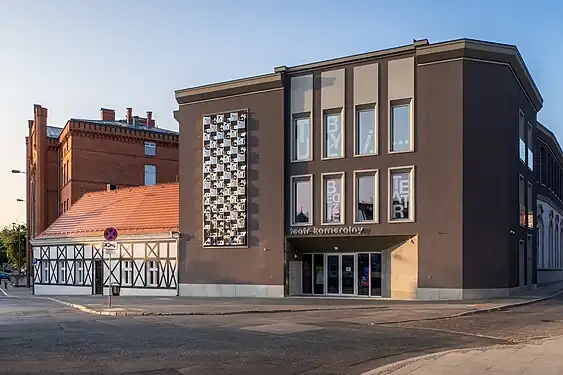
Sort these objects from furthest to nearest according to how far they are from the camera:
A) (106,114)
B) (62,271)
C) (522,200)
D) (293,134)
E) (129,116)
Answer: (129,116) < (106,114) < (62,271) < (522,200) < (293,134)

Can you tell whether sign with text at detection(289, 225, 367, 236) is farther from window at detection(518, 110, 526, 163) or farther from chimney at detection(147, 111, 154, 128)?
chimney at detection(147, 111, 154, 128)

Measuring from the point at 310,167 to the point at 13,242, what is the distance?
6920 centimetres

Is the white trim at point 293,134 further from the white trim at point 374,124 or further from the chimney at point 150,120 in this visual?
the chimney at point 150,120

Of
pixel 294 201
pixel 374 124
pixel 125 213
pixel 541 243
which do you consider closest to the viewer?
pixel 374 124

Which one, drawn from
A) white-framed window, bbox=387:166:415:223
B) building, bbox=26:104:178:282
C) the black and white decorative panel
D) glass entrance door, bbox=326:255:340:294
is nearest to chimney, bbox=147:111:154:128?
building, bbox=26:104:178:282

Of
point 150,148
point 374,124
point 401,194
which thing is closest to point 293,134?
point 374,124

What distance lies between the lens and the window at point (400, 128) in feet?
97.0

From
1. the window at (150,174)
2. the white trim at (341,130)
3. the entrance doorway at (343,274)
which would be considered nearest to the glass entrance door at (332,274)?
the entrance doorway at (343,274)

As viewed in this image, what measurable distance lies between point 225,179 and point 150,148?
29799 millimetres

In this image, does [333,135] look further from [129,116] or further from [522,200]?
[129,116]

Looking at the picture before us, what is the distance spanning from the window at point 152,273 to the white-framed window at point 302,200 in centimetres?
952

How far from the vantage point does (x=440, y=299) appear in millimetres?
27984

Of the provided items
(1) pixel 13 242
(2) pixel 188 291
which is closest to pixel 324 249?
(2) pixel 188 291

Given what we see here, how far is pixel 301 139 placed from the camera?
32500 millimetres
